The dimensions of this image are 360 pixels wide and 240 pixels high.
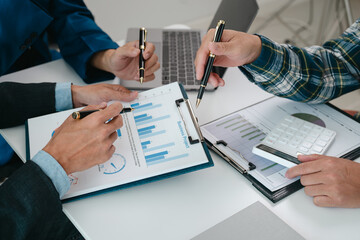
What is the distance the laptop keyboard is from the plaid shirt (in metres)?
0.19

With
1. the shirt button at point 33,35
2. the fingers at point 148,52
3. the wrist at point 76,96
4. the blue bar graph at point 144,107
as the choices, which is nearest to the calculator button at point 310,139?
the blue bar graph at point 144,107

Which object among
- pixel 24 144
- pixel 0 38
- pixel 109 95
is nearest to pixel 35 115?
pixel 24 144

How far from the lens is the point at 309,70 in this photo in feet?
2.92

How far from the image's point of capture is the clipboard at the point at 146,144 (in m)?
0.65

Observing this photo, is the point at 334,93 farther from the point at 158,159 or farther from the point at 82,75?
the point at 82,75

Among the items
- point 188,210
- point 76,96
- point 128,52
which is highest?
point 128,52

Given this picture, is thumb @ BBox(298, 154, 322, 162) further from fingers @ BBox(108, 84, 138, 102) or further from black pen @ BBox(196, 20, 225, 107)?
fingers @ BBox(108, 84, 138, 102)

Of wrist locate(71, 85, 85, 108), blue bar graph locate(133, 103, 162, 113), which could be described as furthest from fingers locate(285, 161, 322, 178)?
wrist locate(71, 85, 85, 108)

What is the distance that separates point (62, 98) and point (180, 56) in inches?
16.7

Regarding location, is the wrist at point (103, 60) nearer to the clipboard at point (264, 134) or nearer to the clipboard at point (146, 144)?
the clipboard at point (146, 144)

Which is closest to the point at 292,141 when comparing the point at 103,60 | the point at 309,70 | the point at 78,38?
the point at 309,70

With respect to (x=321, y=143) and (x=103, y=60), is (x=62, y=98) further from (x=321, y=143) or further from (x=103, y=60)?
(x=321, y=143)

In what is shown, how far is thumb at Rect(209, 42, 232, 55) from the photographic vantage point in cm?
73

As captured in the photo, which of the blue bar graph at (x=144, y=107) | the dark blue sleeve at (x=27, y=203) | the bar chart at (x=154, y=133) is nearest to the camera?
the dark blue sleeve at (x=27, y=203)
